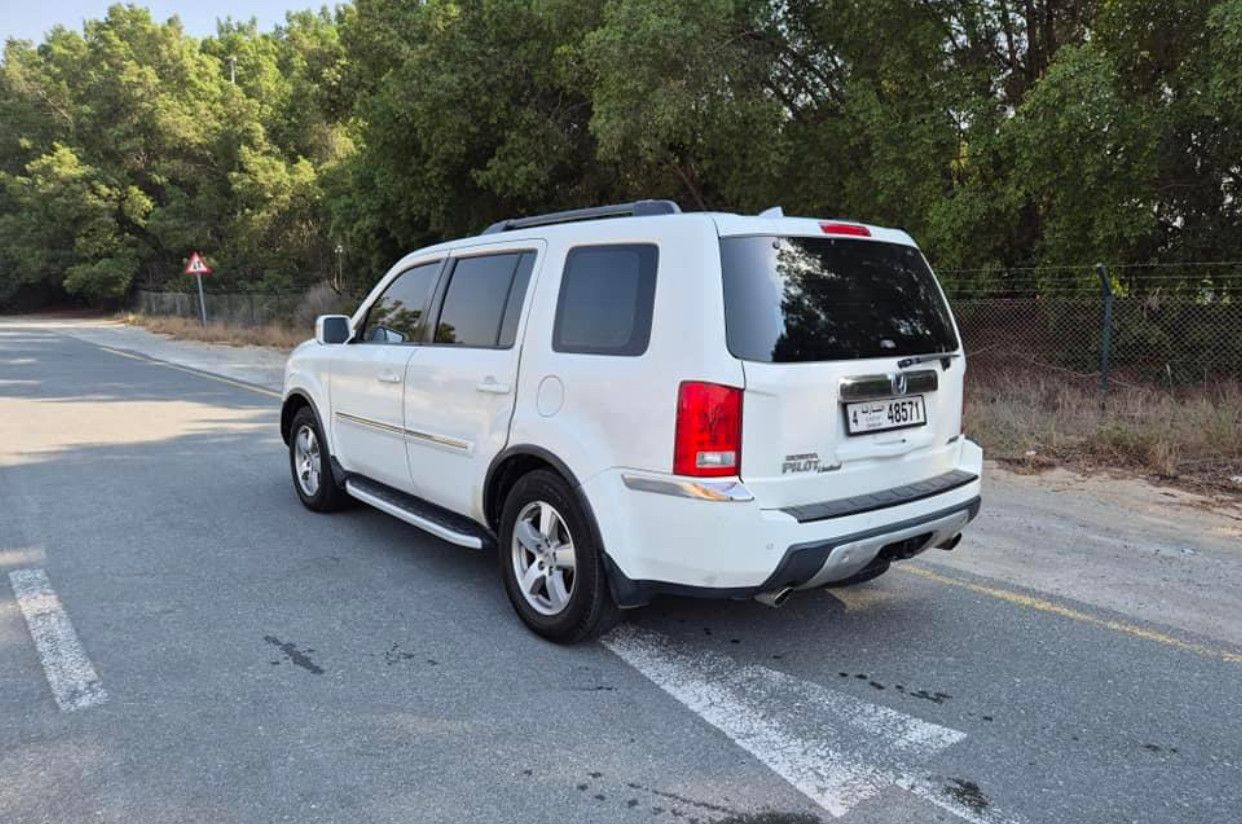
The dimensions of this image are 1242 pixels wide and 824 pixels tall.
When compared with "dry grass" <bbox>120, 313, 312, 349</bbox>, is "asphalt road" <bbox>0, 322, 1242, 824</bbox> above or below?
below

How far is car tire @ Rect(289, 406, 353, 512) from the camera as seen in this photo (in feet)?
19.9

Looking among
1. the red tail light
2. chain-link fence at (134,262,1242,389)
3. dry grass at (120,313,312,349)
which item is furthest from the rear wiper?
dry grass at (120,313,312,349)

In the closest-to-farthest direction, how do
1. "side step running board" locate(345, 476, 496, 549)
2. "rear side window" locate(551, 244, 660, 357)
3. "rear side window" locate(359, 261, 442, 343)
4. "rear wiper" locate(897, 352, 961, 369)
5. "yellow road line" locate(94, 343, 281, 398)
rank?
"rear side window" locate(551, 244, 660, 357) < "rear wiper" locate(897, 352, 961, 369) < "side step running board" locate(345, 476, 496, 549) < "rear side window" locate(359, 261, 442, 343) < "yellow road line" locate(94, 343, 281, 398)

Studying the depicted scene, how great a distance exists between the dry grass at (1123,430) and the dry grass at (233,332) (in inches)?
722

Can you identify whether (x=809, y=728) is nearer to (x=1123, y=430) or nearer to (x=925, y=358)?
(x=925, y=358)

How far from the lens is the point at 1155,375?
34.6ft

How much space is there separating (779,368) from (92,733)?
9.72 feet

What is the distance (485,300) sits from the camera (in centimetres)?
453

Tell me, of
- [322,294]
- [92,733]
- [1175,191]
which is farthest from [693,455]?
[322,294]

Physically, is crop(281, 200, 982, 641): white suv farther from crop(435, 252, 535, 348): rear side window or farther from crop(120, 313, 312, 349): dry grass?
crop(120, 313, 312, 349): dry grass

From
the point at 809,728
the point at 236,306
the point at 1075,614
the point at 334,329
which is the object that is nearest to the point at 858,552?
the point at 809,728

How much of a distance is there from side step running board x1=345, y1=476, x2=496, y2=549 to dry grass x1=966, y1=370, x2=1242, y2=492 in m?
5.42

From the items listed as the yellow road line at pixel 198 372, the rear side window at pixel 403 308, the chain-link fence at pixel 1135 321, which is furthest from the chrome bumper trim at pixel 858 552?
the yellow road line at pixel 198 372

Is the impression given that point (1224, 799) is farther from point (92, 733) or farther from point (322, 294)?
point (322, 294)
